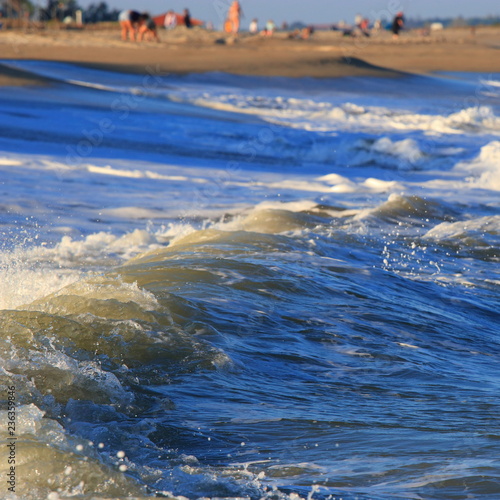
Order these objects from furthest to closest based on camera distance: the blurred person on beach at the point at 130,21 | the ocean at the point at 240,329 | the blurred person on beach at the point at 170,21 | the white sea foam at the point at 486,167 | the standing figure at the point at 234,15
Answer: the blurred person on beach at the point at 170,21, the standing figure at the point at 234,15, the blurred person on beach at the point at 130,21, the white sea foam at the point at 486,167, the ocean at the point at 240,329

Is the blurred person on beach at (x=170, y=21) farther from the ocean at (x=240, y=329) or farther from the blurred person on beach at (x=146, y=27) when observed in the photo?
the ocean at (x=240, y=329)

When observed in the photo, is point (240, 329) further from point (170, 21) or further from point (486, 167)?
point (170, 21)

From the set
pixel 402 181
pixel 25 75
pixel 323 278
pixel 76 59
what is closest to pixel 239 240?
pixel 323 278

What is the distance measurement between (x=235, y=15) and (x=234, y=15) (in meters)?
0.11

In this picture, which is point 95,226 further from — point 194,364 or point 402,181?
point 402,181

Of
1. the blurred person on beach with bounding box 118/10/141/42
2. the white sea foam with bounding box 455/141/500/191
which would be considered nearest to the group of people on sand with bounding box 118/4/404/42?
the blurred person on beach with bounding box 118/10/141/42

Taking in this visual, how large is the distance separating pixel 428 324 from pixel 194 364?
1.74 metres

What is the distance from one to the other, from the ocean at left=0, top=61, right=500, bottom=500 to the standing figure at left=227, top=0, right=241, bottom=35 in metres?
23.4

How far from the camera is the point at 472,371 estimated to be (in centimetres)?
412

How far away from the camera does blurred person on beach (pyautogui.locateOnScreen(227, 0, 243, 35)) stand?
111ft

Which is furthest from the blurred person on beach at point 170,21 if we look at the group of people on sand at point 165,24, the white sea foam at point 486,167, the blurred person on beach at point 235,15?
the white sea foam at point 486,167

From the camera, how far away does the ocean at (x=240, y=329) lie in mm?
2873

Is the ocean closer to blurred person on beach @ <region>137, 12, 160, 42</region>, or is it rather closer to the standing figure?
blurred person on beach @ <region>137, 12, 160, 42</region>

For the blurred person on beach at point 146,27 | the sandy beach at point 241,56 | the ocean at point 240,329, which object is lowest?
the ocean at point 240,329
